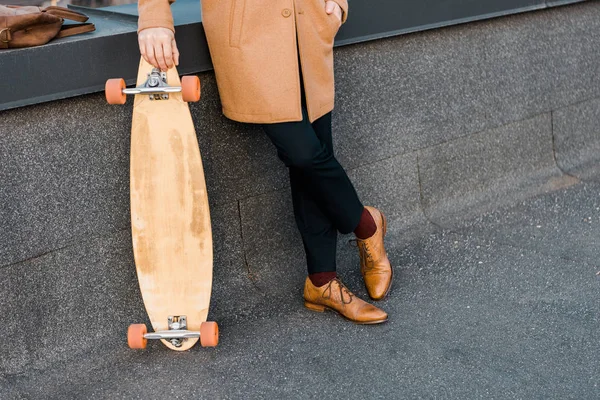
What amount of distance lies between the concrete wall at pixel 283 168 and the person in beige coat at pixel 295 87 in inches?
15.1

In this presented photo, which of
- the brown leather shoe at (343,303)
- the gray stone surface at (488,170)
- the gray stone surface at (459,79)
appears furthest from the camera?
the gray stone surface at (488,170)

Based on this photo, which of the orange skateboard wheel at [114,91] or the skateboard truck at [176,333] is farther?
the skateboard truck at [176,333]

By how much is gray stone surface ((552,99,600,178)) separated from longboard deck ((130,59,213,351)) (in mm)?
2691

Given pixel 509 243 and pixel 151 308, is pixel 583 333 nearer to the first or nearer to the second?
pixel 509 243

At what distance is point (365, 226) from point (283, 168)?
1.68ft

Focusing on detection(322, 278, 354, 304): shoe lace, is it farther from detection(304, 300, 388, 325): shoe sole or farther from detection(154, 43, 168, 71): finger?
detection(154, 43, 168, 71): finger

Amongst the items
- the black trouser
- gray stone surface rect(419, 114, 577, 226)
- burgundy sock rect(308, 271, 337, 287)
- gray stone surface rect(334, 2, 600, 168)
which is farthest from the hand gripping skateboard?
gray stone surface rect(419, 114, 577, 226)

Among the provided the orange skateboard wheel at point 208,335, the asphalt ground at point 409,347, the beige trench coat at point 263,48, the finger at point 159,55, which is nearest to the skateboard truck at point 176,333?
the orange skateboard wheel at point 208,335

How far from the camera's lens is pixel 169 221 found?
3.22 meters

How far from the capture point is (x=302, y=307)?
145 inches

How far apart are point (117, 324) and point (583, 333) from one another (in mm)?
1880

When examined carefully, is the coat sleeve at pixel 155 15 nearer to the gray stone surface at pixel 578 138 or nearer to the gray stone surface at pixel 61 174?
the gray stone surface at pixel 61 174

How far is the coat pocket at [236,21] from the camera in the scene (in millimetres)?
2996

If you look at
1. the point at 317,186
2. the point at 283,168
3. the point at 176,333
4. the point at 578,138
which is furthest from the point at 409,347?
the point at 578,138
